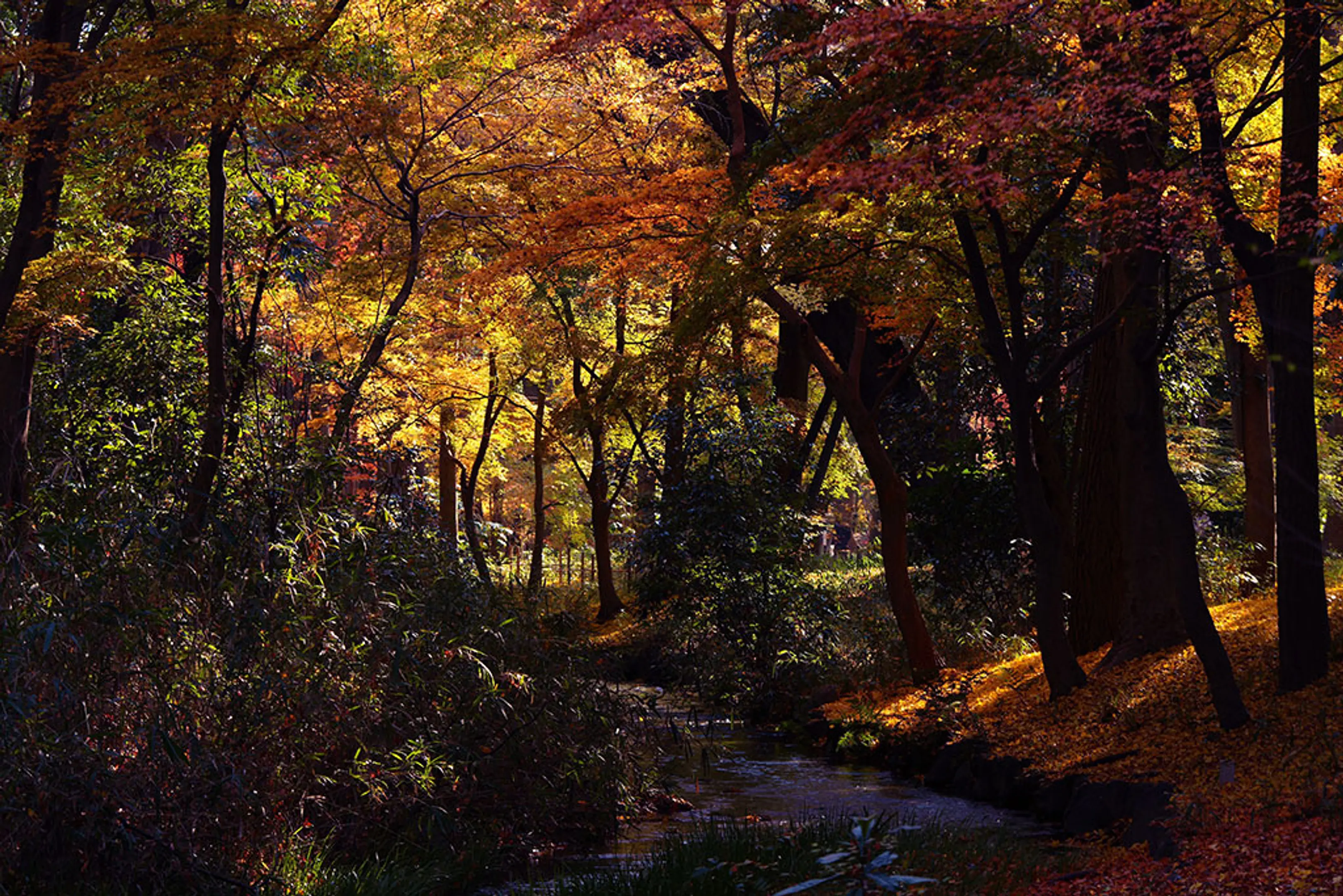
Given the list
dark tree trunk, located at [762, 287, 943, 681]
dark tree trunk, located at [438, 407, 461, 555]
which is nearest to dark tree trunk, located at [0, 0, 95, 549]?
dark tree trunk, located at [762, 287, 943, 681]

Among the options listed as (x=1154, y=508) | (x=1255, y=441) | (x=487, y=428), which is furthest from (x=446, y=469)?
(x=1154, y=508)

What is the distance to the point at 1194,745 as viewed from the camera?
27.2ft

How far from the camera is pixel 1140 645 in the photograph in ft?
35.5

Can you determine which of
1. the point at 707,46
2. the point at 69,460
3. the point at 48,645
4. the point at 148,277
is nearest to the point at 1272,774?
the point at 48,645

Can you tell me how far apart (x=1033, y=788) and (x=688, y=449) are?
7343mm

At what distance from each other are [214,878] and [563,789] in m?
2.79

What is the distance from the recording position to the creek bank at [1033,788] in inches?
292

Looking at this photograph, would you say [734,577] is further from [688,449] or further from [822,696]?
[688,449]

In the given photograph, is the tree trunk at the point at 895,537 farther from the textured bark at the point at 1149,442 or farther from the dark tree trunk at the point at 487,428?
the dark tree trunk at the point at 487,428

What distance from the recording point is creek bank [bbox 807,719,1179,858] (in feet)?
Answer: 24.4

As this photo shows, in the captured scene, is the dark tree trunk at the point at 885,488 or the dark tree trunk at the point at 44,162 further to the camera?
the dark tree trunk at the point at 885,488

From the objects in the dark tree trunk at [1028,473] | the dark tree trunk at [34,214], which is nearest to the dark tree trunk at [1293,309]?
the dark tree trunk at [1028,473]

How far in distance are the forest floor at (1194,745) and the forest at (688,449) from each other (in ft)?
0.17

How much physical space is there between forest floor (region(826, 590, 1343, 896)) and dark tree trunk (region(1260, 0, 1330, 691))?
1.17 feet
